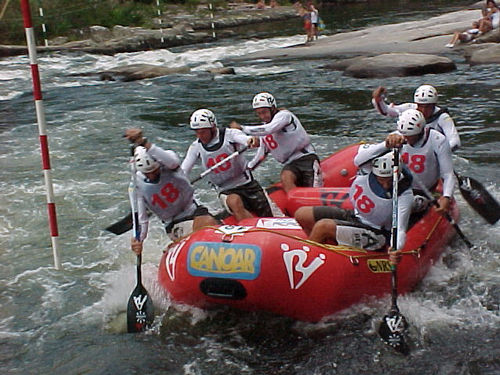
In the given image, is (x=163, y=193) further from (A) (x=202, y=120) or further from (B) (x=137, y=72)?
(B) (x=137, y=72)

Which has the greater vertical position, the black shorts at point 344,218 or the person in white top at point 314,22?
the person in white top at point 314,22

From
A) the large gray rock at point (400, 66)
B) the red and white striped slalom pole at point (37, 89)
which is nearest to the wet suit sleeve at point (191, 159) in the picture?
the red and white striped slalom pole at point (37, 89)

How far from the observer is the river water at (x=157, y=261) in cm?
527

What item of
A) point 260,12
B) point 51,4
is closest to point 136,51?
point 51,4

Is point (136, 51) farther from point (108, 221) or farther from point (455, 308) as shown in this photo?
point (455, 308)

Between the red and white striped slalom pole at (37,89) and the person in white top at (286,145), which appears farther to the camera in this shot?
the person in white top at (286,145)

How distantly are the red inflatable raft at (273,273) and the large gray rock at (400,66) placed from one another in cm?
1086

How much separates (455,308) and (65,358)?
11.1ft

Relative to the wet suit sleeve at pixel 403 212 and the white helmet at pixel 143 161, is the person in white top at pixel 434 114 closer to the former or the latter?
the wet suit sleeve at pixel 403 212

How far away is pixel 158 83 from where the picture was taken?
716 inches

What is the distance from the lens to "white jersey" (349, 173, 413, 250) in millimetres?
5441

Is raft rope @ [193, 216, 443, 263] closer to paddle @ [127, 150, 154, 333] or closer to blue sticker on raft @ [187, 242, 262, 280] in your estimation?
blue sticker on raft @ [187, 242, 262, 280]

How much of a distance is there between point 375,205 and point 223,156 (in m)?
1.78

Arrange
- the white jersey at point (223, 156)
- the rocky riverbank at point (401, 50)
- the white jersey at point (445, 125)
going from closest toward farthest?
the white jersey at point (223, 156) < the white jersey at point (445, 125) < the rocky riverbank at point (401, 50)
